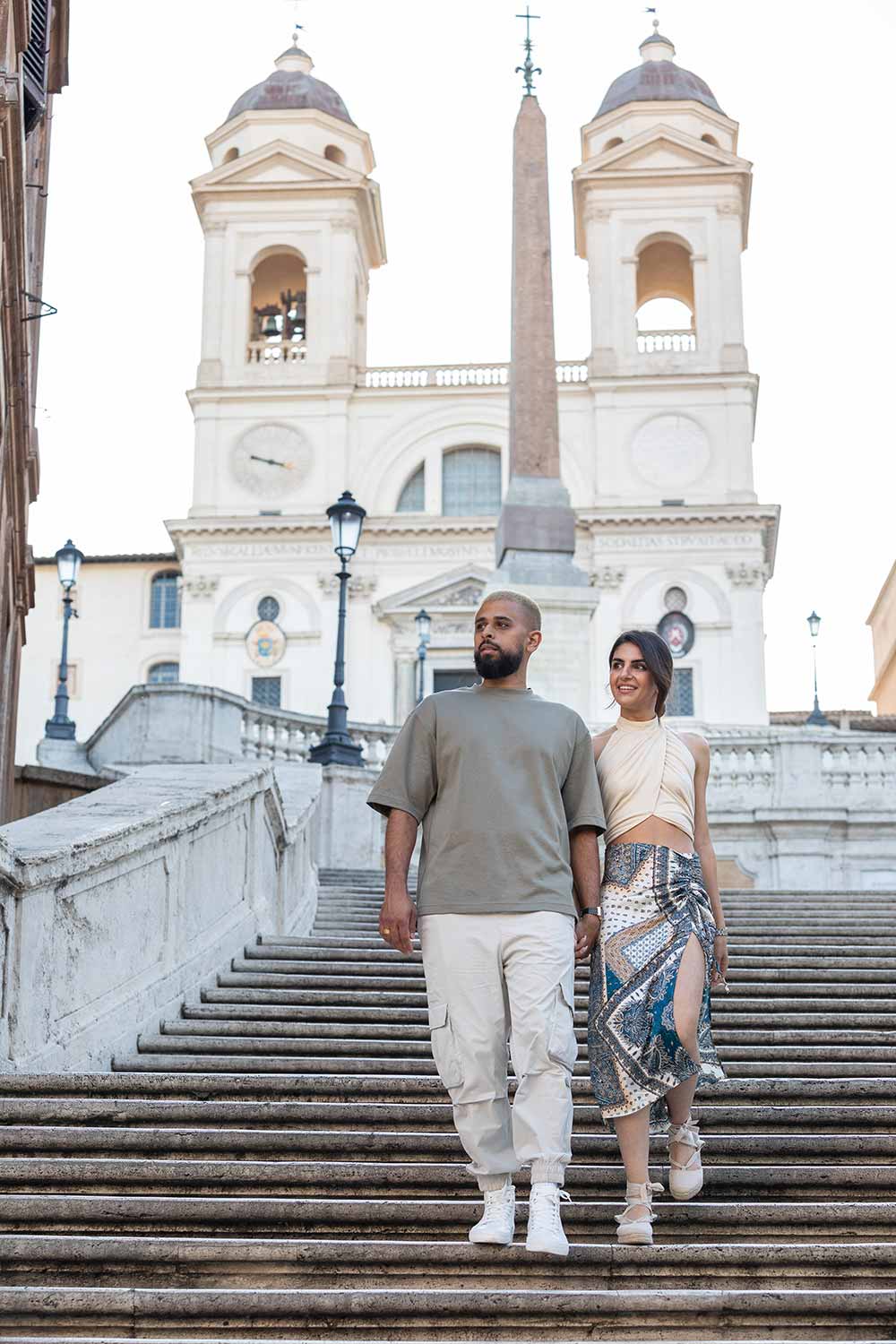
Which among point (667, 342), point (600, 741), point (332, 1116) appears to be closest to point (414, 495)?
point (667, 342)

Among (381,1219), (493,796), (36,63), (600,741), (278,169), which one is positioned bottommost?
(381,1219)

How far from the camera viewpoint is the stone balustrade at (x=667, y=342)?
4653cm

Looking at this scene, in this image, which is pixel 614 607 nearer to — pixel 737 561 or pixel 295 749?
pixel 737 561

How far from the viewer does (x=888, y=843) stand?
2103 cm

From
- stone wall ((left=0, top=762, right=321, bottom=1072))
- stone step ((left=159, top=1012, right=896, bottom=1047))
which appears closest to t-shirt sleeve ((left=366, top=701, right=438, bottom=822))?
stone wall ((left=0, top=762, right=321, bottom=1072))

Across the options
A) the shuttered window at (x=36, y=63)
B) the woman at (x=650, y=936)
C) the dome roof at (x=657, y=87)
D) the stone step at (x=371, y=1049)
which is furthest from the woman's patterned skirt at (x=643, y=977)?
the dome roof at (x=657, y=87)

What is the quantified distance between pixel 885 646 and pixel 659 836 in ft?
176

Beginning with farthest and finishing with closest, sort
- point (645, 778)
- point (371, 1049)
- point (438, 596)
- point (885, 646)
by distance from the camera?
point (885, 646)
point (438, 596)
point (371, 1049)
point (645, 778)

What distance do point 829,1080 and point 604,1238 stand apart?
5.90 ft

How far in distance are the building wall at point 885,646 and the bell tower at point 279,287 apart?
18.9 metres

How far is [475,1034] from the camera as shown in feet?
15.8

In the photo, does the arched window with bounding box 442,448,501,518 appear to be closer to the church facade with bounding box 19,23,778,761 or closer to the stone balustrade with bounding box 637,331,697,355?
the church facade with bounding box 19,23,778,761

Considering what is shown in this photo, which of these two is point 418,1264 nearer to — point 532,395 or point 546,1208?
point 546,1208

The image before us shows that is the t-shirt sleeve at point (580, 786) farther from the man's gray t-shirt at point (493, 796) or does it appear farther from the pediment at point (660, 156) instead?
the pediment at point (660, 156)
